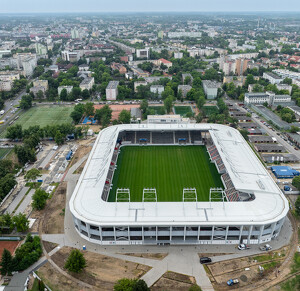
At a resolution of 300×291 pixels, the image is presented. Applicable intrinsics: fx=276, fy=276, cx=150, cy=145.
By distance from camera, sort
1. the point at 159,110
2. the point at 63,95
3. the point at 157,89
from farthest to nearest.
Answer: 1. the point at 157,89
2. the point at 63,95
3. the point at 159,110

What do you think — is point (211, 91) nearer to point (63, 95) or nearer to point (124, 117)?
point (124, 117)

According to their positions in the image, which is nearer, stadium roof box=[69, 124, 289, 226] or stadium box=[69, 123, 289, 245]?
stadium roof box=[69, 124, 289, 226]

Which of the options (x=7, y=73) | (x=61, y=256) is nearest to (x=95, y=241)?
(x=61, y=256)

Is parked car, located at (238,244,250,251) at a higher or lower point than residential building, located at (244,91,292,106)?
lower

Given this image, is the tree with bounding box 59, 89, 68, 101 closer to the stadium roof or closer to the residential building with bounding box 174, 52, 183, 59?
the stadium roof

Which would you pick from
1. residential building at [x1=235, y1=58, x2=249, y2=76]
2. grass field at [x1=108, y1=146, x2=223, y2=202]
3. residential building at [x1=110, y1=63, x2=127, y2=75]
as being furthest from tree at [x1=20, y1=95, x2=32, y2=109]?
residential building at [x1=235, y1=58, x2=249, y2=76]

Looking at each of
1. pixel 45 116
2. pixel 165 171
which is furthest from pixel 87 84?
pixel 165 171
